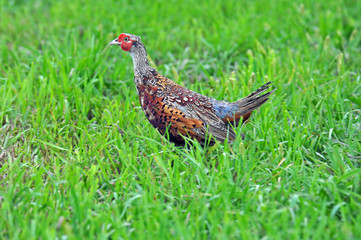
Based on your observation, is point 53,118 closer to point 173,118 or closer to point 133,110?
point 133,110

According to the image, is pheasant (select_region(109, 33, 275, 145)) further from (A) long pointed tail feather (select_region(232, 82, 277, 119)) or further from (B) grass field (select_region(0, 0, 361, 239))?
(B) grass field (select_region(0, 0, 361, 239))

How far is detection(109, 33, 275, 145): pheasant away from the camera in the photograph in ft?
13.7

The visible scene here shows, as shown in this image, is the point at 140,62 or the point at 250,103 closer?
the point at 250,103

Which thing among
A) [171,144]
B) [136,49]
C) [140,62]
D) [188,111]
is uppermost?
[136,49]

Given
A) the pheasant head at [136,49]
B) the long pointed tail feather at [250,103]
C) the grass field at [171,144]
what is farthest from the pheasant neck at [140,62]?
the long pointed tail feather at [250,103]

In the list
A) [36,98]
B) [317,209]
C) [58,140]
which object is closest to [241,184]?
[317,209]

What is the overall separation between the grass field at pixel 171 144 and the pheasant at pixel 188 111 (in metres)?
0.15

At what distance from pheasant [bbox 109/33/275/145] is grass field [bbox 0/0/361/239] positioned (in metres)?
0.15

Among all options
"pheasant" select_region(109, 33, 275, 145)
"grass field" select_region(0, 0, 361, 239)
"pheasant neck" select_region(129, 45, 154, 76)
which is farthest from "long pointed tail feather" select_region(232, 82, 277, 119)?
"pheasant neck" select_region(129, 45, 154, 76)

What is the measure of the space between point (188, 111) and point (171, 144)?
1.12ft

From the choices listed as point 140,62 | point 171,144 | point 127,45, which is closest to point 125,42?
point 127,45

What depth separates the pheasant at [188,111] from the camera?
165 inches

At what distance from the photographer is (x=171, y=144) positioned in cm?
419

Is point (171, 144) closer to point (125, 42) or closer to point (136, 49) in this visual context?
point (136, 49)
